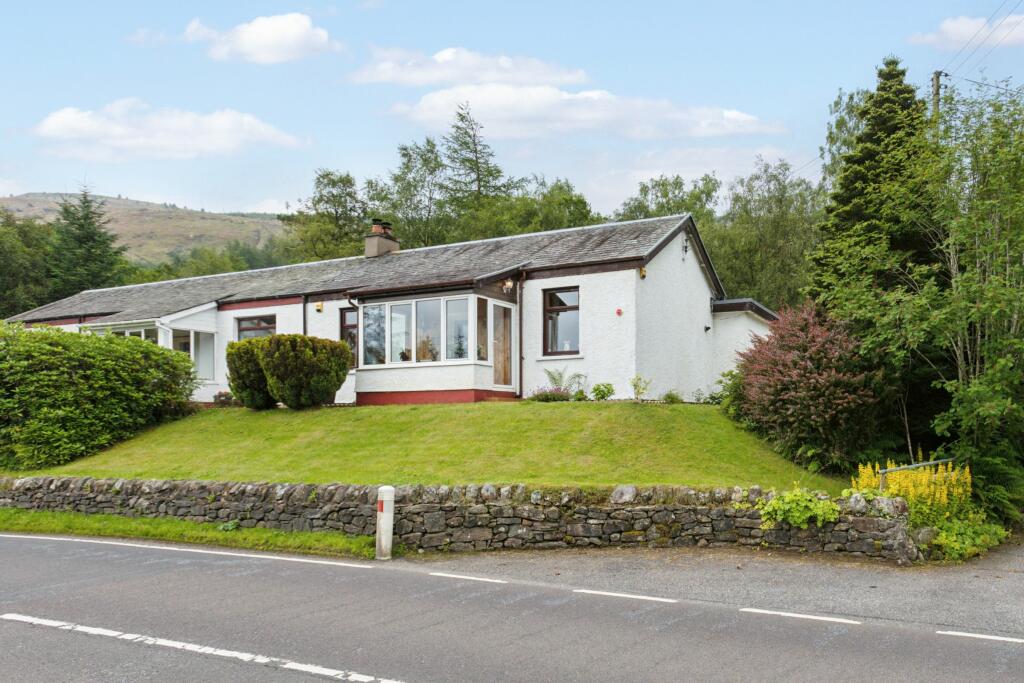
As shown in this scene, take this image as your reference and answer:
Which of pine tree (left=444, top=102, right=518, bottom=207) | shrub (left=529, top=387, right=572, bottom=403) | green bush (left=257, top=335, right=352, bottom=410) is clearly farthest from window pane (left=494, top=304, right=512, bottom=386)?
pine tree (left=444, top=102, right=518, bottom=207)

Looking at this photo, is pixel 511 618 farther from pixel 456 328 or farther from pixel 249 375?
pixel 249 375

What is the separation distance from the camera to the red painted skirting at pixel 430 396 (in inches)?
802

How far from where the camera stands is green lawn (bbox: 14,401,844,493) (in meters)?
13.6

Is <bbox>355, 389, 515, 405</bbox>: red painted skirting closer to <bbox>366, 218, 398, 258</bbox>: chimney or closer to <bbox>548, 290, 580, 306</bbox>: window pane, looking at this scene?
<bbox>548, 290, 580, 306</bbox>: window pane

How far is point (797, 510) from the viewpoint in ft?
35.1

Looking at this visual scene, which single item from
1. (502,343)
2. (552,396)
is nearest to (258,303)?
(502,343)

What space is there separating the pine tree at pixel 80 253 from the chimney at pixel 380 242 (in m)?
29.9

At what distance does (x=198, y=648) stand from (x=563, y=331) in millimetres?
16104

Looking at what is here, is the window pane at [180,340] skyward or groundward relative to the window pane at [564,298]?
groundward

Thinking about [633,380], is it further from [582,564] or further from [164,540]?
[164,540]

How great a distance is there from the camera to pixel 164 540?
43.2 feet

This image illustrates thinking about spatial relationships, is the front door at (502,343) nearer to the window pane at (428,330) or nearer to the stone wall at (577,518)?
the window pane at (428,330)

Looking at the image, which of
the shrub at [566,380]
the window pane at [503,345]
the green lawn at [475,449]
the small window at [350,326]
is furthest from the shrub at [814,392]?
the small window at [350,326]

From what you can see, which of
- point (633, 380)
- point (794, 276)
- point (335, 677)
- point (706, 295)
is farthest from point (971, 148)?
point (794, 276)
